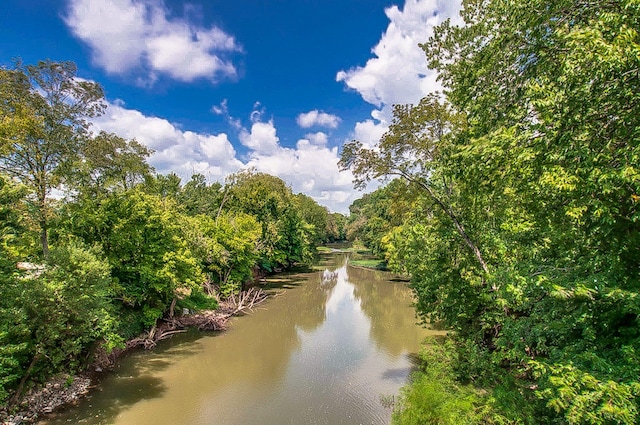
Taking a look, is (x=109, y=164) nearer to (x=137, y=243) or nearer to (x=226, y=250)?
(x=137, y=243)

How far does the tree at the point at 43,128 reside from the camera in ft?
40.5

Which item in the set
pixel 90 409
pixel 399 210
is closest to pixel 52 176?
pixel 90 409

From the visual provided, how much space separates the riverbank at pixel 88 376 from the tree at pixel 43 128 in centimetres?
A: 501

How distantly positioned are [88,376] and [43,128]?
409 inches

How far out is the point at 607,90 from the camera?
411 centimetres

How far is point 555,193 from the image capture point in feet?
15.7

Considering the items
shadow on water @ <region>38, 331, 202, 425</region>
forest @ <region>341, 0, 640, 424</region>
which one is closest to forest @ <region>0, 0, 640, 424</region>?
forest @ <region>341, 0, 640, 424</region>

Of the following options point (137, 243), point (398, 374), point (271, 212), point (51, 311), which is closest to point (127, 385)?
point (51, 311)

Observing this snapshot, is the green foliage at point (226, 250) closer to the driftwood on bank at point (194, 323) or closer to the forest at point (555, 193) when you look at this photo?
the driftwood on bank at point (194, 323)

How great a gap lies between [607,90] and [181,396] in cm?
1486

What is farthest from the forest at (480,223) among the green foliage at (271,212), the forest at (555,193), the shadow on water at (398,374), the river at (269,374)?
the green foliage at (271,212)

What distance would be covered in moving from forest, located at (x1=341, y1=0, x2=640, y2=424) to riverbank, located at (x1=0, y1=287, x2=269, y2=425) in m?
11.3

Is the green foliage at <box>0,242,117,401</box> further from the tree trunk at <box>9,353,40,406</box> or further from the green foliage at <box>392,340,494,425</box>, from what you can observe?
the green foliage at <box>392,340,494,425</box>

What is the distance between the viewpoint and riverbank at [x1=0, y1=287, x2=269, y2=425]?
1008cm
